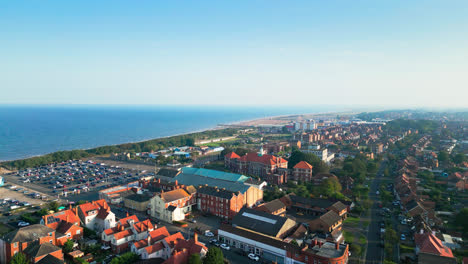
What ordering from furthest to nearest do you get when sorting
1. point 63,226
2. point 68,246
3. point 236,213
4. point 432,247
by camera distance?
point 236,213
point 63,226
point 68,246
point 432,247

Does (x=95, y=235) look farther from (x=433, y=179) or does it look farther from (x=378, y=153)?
(x=378, y=153)

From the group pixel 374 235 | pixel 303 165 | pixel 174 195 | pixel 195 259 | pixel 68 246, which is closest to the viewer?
pixel 195 259

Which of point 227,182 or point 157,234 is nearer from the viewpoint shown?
point 157,234

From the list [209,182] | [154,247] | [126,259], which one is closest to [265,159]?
[209,182]

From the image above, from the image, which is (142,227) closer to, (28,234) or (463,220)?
(28,234)

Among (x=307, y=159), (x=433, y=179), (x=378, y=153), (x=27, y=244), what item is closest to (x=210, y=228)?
(x=27, y=244)

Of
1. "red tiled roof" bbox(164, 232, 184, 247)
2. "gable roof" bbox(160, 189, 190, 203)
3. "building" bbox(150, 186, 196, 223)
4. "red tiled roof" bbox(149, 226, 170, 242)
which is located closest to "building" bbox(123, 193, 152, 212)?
"building" bbox(150, 186, 196, 223)
